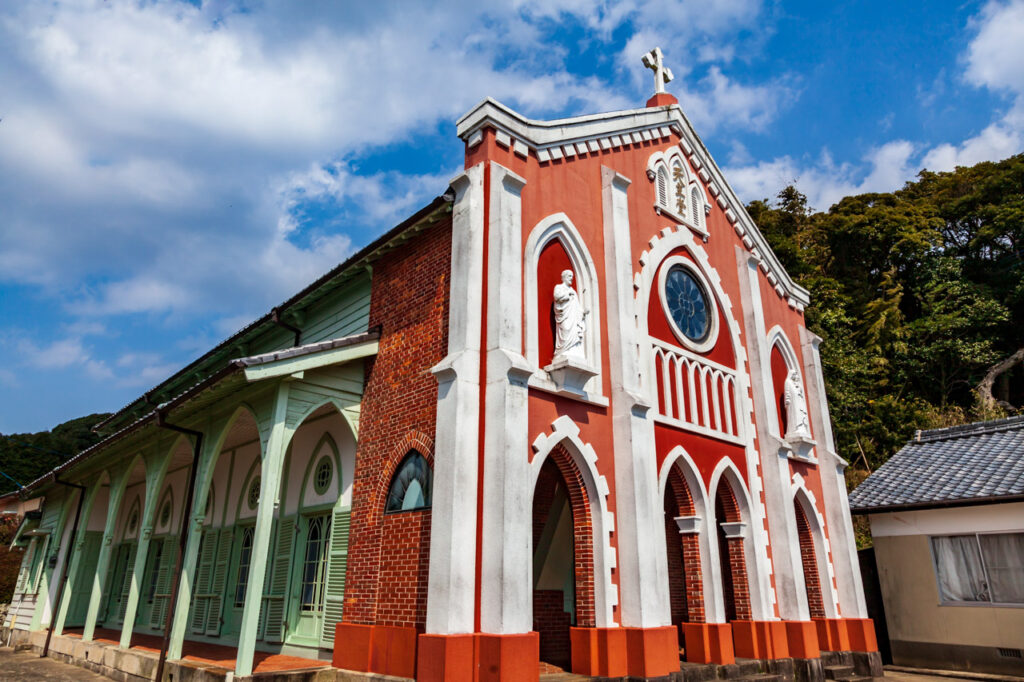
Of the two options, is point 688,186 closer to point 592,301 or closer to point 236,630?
point 592,301

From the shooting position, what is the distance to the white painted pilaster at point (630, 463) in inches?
369

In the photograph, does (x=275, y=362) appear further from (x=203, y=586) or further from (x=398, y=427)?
(x=203, y=586)

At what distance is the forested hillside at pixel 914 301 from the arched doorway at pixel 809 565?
11838 mm

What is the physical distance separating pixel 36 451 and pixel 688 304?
46.0m

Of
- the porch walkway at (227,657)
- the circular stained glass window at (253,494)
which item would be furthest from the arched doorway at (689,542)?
the circular stained glass window at (253,494)

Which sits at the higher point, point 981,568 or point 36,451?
point 36,451

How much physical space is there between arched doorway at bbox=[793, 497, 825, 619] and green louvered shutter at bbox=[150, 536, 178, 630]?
1514 centimetres

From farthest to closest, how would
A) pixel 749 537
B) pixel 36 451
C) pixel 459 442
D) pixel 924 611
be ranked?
1. pixel 36 451
2. pixel 924 611
3. pixel 749 537
4. pixel 459 442

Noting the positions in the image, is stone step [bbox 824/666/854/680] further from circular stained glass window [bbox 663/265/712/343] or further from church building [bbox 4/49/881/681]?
circular stained glass window [bbox 663/265/712/343]

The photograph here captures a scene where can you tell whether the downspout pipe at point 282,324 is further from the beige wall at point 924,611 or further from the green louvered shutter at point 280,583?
the beige wall at point 924,611

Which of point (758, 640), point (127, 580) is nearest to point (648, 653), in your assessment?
point (758, 640)

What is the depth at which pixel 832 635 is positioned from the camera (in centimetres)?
1365

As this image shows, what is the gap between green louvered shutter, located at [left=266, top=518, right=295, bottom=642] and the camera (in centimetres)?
1203

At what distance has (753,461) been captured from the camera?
1315 centimetres
